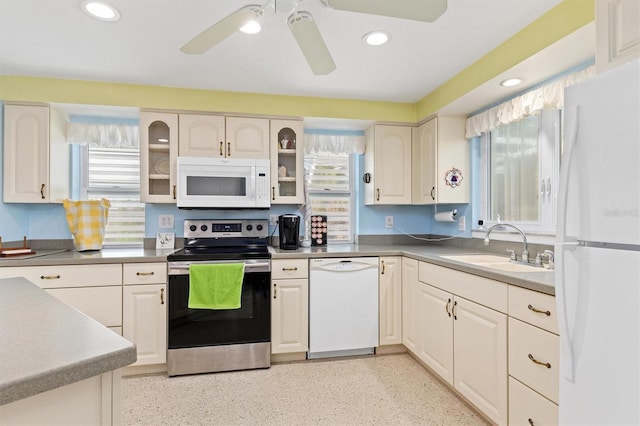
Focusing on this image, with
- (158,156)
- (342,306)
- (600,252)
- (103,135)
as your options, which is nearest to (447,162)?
(342,306)

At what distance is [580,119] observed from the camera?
1040 millimetres

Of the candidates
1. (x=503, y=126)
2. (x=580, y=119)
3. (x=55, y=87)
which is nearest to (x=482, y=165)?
(x=503, y=126)

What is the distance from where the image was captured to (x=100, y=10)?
1.73m

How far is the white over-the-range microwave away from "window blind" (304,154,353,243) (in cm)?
63

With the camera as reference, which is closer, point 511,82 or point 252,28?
point 252,28

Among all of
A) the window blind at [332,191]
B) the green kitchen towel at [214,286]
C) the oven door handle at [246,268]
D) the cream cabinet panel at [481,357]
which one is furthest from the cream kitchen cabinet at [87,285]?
the cream cabinet panel at [481,357]

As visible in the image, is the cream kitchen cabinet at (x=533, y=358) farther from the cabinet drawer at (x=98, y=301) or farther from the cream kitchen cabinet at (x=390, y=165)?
the cabinet drawer at (x=98, y=301)

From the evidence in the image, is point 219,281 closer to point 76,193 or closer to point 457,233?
point 76,193

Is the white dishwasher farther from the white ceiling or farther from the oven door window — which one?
the white ceiling

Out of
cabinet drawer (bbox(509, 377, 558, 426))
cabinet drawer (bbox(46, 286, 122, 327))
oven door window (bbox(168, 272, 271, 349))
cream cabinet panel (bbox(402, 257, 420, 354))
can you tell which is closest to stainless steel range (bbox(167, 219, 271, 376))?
oven door window (bbox(168, 272, 271, 349))

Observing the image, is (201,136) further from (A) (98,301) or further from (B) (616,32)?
(B) (616,32)

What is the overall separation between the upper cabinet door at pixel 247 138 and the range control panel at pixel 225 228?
0.59 m

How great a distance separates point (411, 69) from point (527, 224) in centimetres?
138

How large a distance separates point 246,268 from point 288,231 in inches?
20.3
